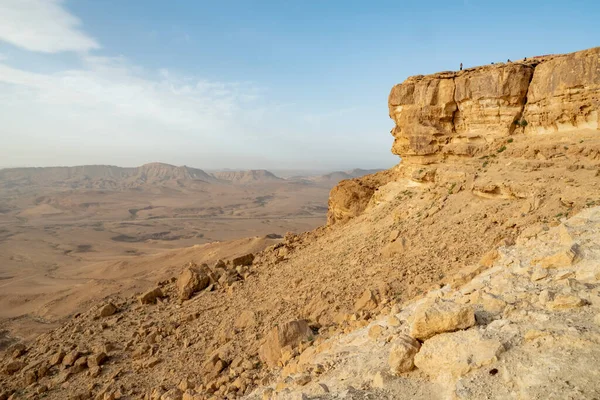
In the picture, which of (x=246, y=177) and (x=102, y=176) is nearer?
(x=102, y=176)

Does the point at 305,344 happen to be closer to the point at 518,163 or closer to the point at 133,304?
the point at 518,163

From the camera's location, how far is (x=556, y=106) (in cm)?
1017

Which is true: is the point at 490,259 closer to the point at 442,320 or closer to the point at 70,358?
the point at 442,320

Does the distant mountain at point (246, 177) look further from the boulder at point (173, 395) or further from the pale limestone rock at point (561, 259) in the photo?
the pale limestone rock at point (561, 259)

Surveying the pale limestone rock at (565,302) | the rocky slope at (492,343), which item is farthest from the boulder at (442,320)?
the pale limestone rock at (565,302)

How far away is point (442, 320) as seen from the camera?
451cm

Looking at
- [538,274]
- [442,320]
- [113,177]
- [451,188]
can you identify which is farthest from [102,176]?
[538,274]

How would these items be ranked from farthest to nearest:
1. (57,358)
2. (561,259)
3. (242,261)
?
(242,261) < (57,358) < (561,259)

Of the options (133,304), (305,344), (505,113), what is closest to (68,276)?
(133,304)

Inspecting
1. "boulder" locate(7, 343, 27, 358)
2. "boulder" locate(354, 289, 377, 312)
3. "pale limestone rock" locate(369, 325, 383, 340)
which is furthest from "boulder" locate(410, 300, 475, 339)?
"boulder" locate(7, 343, 27, 358)

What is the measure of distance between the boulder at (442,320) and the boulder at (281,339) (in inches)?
132

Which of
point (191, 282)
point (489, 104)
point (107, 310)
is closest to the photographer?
point (489, 104)

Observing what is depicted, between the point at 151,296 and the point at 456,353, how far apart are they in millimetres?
11860

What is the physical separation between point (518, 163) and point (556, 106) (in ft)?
6.18
